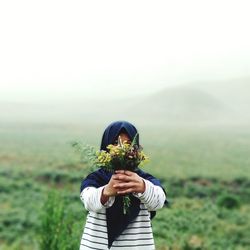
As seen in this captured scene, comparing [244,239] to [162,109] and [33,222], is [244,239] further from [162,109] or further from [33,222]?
[162,109]

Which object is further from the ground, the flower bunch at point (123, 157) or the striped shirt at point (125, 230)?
the flower bunch at point (123, 157)

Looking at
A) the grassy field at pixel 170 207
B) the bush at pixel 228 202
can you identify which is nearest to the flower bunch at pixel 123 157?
the grassy field at pixel 170 207

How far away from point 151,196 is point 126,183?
7.8 inches

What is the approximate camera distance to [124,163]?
2475 millimetres

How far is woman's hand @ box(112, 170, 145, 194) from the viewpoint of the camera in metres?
2.43

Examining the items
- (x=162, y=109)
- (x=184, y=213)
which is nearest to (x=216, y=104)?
(x=162, y=109)

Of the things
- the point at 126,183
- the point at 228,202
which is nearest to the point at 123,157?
the point at 126,183

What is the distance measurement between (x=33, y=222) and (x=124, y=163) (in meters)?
9.05

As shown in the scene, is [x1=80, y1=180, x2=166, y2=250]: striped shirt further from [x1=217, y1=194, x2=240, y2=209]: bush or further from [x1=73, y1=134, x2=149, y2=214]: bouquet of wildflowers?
[x1=217, y1=194, x2=240, y2=209]: bush

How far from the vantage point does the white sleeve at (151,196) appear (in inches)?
99.0

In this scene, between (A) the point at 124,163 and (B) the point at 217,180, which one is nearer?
(A) the point at 124,163

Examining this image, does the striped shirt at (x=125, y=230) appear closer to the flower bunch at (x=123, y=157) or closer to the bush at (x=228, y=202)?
the flower bunch at (x=123, y=157)

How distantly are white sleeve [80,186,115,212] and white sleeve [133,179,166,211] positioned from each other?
157mm

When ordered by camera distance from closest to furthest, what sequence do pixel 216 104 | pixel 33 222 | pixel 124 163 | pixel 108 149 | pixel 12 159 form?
pixel 124 163, pixel 108 149, pixel 33 222, pixel 12 159, pixel 216 104
